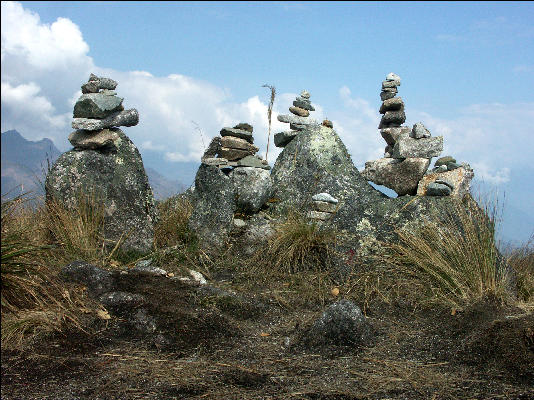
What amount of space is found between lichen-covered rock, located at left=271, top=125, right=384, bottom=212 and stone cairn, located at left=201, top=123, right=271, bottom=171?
16.4 inches

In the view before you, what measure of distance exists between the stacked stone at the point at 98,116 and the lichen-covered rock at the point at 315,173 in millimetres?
2506

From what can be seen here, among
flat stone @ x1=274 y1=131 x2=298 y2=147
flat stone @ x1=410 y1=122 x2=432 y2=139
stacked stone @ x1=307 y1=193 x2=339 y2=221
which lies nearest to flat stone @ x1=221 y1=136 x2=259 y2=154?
flat stone @ x1=274 y1=131 x2=298 y2=147

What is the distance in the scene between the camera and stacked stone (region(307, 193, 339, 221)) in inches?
314

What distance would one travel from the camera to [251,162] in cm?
867

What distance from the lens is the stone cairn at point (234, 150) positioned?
27.3 ft

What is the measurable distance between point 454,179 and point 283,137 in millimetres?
2929

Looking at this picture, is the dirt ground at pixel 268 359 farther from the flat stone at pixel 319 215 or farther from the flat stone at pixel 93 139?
the flat stone at pixel 93 139

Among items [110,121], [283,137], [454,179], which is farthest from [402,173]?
[110,121]

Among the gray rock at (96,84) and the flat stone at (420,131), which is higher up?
the gray rock at (96,84)

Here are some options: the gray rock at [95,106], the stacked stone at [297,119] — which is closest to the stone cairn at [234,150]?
the stacked stone at [297,119]

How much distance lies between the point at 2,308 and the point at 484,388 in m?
4.14

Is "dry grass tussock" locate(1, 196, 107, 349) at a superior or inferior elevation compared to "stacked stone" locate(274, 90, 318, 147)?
inferior

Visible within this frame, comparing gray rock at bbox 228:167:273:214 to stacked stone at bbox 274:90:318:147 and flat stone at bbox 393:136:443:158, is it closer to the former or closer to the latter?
stacked stone at bbox 274:90:318:147

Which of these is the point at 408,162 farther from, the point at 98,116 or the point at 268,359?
the point at 98,116
